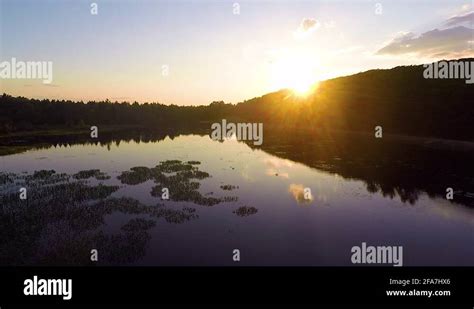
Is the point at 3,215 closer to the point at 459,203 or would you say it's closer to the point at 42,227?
the point at 42,227

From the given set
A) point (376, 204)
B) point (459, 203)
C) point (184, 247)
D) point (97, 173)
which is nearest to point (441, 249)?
point (376, 204)

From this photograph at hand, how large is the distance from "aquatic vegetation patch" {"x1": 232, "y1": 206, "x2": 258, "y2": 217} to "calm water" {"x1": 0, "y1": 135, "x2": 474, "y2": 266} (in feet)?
1.93

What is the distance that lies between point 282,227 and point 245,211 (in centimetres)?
552

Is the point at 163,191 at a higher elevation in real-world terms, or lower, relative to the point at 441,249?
higher

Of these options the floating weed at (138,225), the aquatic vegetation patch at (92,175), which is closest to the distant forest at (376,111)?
the aquatic vegetation patch at (92,175)

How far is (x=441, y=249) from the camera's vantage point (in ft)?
86.7

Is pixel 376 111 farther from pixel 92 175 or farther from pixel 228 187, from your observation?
pixel 92 175

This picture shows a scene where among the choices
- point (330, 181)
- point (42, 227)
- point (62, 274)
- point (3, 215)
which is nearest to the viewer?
point (62, 274)

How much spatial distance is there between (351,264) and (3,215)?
101ft

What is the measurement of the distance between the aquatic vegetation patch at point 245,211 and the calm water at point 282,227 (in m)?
0.59

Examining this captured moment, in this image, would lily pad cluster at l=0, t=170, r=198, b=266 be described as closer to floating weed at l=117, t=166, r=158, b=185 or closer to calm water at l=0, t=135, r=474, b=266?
calm water at l=0, t=135, r=474, b=266

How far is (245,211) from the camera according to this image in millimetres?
35156

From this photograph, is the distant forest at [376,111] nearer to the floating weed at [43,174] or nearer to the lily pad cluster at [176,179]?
the floating weed at [43,174]

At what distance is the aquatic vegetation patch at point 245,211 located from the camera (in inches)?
1351
